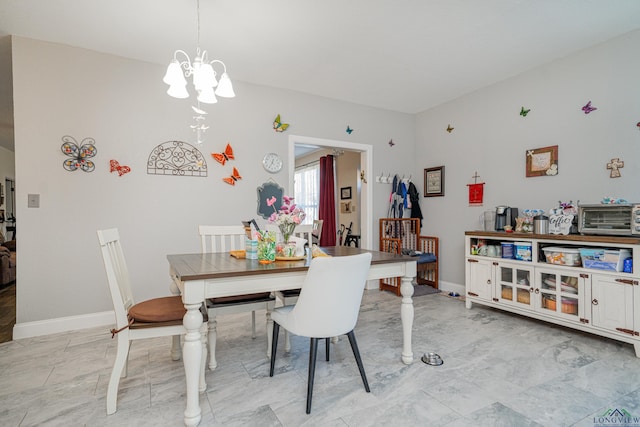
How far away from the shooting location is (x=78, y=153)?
2799mm

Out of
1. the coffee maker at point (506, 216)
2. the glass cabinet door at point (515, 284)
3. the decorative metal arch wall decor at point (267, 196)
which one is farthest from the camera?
the decorative metal arch wall decor at point (267, 196)

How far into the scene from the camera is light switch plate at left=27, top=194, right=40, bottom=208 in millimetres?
2633

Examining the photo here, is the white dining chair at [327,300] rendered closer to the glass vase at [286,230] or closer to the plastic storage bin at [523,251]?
the glass vase at [286,230]

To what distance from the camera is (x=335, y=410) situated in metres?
1.60

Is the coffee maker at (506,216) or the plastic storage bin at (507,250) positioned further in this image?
the coffee maker at (506,216)

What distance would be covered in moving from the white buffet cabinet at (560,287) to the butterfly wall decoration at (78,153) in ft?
13.0

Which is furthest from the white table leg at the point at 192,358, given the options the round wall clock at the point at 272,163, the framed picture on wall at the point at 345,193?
the framed picture on wall at the point at 345,193

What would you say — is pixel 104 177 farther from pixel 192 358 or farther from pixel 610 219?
pixel 610 219

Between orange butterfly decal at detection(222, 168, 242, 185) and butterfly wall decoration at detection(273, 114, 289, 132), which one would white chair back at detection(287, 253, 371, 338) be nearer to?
orange butterfly decal at detection(222, 168, 242, 185)

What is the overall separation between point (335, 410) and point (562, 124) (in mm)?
3385

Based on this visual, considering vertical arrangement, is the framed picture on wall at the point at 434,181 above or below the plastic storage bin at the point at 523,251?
above

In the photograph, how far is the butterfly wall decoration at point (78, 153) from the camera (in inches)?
109

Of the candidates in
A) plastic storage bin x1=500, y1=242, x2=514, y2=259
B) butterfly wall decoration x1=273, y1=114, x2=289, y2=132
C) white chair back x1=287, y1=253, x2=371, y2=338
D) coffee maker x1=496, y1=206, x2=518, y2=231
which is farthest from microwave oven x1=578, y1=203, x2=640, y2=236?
butterfly wall decoration x1=273, y1=114, x2=289, y2=132

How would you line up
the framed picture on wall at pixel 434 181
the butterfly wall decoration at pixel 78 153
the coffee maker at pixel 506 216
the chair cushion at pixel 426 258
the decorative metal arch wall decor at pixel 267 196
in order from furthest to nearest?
the framed picture on wall at pixel 434 181
the chair cushion at pixel 426 258
the decorative metal arch wall decor at pixel 267 196
the coffee maker at pixel 506 216
the butterfly wall decoration at pixel 78 153
